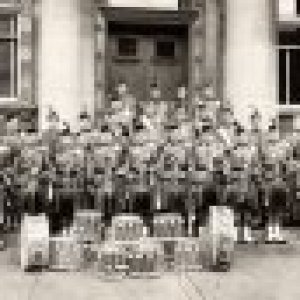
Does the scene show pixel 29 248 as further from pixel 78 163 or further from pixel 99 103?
pixel 99 103

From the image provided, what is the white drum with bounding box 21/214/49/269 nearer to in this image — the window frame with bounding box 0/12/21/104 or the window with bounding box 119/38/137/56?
the window frame with bounding box 0/12/21/104

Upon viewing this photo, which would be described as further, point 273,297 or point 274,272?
point 274,272

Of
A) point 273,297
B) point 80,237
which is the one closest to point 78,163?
point 80,237

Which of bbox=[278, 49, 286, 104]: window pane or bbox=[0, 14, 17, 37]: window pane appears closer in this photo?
bbox=[0, 14, 17, 37]: window pane

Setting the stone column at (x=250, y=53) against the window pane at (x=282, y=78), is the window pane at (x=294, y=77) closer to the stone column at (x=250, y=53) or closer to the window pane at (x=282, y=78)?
the window pane at (x=282, y=78)

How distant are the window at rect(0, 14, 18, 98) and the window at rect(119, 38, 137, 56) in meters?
1.74

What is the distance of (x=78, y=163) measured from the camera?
31.4 feet

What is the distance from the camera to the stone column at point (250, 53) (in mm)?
12570

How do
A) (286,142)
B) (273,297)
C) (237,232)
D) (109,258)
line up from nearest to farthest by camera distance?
(273,297) → (109,258) → (237,232) → (286,142)

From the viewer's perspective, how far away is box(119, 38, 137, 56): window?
13047mm

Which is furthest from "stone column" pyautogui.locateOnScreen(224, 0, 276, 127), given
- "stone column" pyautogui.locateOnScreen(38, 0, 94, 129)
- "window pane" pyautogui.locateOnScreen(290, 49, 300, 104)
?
"stone column" pyautogui.locateOnScreen(38, 0, 94, 129)

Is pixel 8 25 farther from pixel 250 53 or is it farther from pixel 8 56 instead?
pixel 250 53

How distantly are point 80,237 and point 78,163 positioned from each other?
1.31 m

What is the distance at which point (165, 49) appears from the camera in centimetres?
1315
